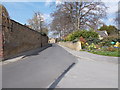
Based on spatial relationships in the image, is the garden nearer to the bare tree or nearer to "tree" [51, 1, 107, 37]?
"tree" [51, 1, 107, 37]

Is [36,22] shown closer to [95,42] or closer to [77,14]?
[77,14]

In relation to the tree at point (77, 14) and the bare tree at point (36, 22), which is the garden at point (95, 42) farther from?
the bare tree at point (36, 22)

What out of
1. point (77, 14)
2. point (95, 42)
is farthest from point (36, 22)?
point (95, 42)

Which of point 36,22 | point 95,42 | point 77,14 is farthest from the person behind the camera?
point 36,22

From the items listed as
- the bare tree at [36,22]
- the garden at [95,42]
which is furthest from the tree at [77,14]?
the bare tree at [36,22]

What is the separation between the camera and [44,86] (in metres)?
4.43

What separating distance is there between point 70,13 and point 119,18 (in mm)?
12082

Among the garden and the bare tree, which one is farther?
the bare tree

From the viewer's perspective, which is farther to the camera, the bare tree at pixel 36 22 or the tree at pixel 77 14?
the bare tree at pixel 36 22

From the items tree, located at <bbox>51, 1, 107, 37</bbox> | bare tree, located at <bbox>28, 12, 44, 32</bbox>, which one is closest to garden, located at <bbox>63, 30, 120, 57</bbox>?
tree, located at <bbox>51, 1, 107, 37</bbox>


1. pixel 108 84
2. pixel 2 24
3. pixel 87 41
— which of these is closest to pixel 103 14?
pixel 87 41

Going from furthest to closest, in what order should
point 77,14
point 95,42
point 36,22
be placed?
point 36,22 < point 77,14 < point 95,42

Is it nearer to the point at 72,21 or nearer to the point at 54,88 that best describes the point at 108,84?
the point at 54,88

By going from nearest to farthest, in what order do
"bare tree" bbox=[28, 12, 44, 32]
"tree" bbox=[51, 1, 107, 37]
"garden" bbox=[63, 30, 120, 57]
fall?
"garden" bbox=[63, 30, 120, 57]
"tree" bbox=[51, 1, 107, 37]
"bare tree" bbox=[28, 12, 44, 32]
